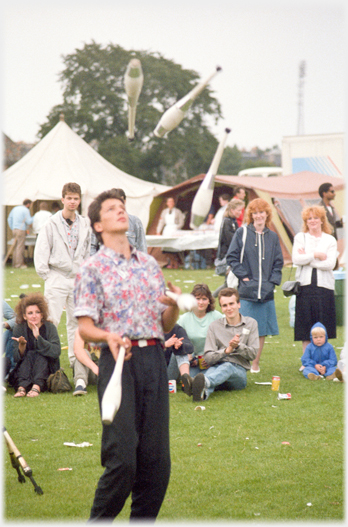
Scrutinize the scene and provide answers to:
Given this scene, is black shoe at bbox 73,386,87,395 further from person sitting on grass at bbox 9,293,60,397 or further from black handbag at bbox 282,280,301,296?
black handbag at bbox 282,280,301,296

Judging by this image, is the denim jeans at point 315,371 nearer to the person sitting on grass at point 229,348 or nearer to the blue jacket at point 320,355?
the blue jacket at point 320,355

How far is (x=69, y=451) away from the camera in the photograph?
175 inches

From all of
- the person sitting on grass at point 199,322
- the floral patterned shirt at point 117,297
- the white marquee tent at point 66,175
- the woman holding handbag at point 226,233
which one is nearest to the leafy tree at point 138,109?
the white marquee tent at point 66,175

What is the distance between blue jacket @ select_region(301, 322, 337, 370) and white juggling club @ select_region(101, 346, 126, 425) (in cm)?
426

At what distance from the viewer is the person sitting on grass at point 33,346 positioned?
5.90 m

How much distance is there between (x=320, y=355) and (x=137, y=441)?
417cm

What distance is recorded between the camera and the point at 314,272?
6684 millimetres

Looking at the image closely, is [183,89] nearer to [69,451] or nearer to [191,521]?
[69,451]


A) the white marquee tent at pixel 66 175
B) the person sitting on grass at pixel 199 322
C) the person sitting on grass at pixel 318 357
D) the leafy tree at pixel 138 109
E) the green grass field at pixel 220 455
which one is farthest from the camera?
the white marquee tent at pixel 66 175

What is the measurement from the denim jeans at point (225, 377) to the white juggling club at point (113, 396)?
325cm

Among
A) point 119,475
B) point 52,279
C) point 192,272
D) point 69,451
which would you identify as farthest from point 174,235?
point 119,475

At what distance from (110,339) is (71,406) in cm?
301

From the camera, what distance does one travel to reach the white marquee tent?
19.2m

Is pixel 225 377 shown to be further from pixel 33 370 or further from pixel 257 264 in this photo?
pixel 33 370
